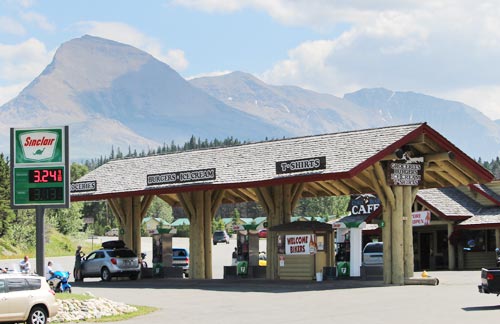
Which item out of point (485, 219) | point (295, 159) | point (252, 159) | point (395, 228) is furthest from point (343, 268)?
point (485, 219)

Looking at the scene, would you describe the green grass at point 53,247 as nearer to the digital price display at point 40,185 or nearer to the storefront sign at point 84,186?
the storefront sign at point 84,186

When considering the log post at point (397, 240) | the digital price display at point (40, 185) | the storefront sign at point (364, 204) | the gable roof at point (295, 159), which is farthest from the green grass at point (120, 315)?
the storefront sign at point (364, 204)

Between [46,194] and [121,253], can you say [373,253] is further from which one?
[46,194]

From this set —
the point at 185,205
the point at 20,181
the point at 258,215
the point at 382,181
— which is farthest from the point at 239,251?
the point at 258,215

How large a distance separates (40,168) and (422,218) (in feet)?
81.2

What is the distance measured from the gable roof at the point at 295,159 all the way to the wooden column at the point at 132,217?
1748 millimetres

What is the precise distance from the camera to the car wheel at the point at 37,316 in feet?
73.3

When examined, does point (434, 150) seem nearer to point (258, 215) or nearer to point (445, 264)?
point (445, 264)

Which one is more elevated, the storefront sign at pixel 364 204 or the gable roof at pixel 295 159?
the gable roof at pixel 295 159

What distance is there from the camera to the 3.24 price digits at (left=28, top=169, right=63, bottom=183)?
27031 millimetres

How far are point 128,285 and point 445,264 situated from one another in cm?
1965

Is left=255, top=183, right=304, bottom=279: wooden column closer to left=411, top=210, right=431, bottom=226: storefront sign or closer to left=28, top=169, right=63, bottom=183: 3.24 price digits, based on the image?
left=411, top=210, right=431, bottom=226: storefront sign

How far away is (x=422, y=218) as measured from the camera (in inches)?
1839

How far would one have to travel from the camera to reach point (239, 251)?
4334cm
